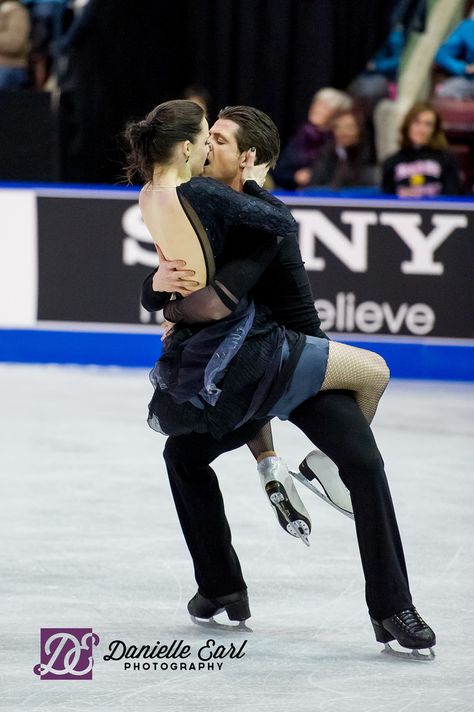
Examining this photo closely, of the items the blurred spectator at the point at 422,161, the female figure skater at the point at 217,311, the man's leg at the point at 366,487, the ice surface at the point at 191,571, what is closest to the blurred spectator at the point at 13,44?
the blurred spectator at the point at 422,161

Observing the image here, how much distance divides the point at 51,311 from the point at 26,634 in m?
5.28

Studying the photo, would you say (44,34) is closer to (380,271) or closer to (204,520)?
(380,271)

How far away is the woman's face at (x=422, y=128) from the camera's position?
934 centimetres

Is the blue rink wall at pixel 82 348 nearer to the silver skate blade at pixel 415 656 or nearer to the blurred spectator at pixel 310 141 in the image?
the blurred spectator at pixel 310 141

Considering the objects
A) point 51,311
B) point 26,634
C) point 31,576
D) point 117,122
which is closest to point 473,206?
point 51,311

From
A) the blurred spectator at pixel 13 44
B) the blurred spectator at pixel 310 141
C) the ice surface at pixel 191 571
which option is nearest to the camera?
the ice surface at pixel 191 571

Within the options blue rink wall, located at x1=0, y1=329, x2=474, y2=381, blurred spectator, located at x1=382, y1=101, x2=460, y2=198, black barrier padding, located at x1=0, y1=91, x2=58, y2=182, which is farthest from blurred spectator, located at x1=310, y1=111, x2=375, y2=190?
black barrier padding, located at x1=0, y1=91, x2=58, y2=182

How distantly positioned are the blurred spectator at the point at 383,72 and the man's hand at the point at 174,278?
715 centimetres

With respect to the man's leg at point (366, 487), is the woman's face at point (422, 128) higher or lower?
higher

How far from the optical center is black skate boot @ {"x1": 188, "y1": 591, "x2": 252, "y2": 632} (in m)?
4.24

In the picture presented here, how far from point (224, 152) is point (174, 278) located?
0.38 m

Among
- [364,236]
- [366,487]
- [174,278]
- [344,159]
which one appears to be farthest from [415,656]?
[344,159]

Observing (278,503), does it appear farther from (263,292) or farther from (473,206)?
(473,206)

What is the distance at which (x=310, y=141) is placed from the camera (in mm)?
10086
